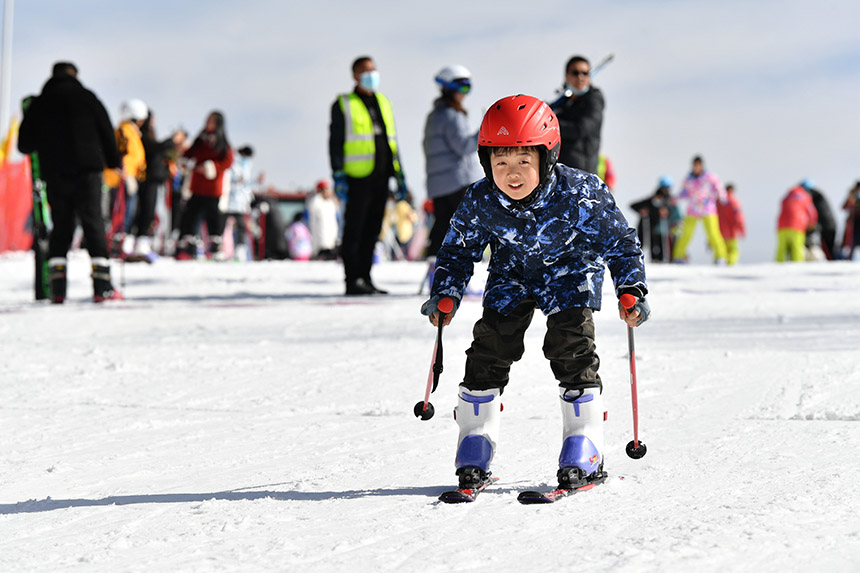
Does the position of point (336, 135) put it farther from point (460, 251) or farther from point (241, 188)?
point (241, 188)

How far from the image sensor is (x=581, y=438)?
2.97 m

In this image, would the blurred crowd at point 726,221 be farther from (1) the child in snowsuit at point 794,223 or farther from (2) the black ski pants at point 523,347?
(2) the black ski pants at point 523,347

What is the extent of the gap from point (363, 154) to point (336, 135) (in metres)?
0.26

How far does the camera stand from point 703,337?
626cm

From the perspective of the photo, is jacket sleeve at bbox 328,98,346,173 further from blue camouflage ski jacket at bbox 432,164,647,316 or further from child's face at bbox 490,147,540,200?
child's face at bbox 490,147,540,200

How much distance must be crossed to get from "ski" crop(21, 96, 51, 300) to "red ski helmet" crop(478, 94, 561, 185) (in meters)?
6.90

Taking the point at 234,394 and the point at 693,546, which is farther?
the point at 234,394

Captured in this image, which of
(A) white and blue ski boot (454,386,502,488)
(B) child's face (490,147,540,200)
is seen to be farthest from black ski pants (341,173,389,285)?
(B) child's face (490,147,540,200)

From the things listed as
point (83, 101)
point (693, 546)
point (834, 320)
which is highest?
point (83, 101)

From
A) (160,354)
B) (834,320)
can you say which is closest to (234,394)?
(160,354)

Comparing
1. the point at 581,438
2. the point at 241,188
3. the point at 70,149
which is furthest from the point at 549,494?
the point at 241,188

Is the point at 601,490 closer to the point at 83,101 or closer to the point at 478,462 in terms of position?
the point at 478,462

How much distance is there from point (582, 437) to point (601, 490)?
152 millimetres

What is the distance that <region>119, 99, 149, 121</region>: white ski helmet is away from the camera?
12.4 metres
